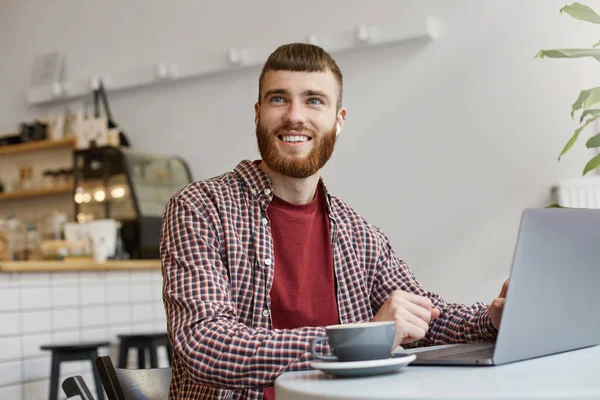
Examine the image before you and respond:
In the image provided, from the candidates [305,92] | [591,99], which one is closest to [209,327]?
[305,92]

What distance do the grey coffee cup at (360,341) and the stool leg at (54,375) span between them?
291 centimetres

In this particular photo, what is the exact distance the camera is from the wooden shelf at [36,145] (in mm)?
5954

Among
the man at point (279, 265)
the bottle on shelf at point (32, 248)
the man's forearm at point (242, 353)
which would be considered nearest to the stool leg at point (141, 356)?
the bottle on shelf at point (32, 248)

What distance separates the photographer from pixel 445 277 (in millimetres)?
4590

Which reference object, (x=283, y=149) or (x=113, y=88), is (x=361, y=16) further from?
(x=283, y=149)

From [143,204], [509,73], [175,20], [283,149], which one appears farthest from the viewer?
[175,20]

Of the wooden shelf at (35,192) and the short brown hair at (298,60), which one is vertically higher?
the wooden shelf at (35,192)

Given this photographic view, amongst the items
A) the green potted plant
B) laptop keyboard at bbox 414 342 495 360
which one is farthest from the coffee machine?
laptop keyboard at bbox 414 342 495 360

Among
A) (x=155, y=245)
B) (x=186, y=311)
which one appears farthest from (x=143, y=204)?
(x=186, y=311)

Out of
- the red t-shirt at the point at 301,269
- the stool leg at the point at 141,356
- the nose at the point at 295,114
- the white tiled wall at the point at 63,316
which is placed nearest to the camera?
the red t-shirt at the point at 301,269

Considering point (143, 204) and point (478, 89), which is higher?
point (478, 89)

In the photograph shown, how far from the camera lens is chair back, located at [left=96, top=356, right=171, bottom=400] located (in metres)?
1.34

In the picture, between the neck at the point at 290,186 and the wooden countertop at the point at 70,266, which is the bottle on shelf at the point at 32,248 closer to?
the wooden countertop at the point at 70,266

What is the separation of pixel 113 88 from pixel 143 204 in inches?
44.0
